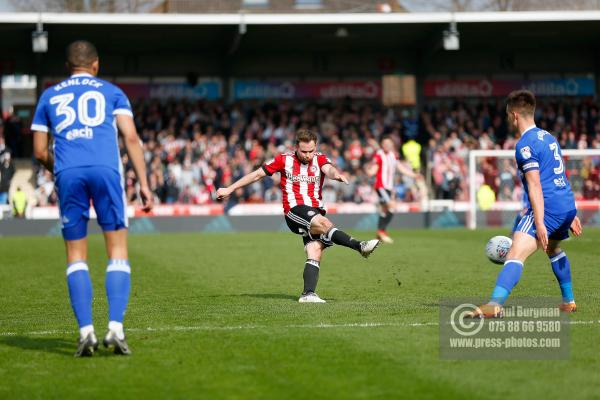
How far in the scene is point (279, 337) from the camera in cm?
760

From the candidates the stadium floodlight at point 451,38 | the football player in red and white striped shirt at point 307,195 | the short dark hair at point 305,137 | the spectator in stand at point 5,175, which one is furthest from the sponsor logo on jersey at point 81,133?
the stadium floodlight at point 451,38

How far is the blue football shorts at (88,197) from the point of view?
6.82 meters

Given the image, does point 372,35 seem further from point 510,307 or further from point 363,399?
point 363,399

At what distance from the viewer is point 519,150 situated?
325 inches

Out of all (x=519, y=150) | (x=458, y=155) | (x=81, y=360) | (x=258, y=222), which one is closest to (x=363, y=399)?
(x=81, y=360)

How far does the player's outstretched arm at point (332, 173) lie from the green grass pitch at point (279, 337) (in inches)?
49.0

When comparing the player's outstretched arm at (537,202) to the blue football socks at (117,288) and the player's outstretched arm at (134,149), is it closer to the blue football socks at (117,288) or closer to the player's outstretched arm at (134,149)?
the player's outstretched arm at (134,149)

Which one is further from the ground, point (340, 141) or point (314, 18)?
point (314, 18)

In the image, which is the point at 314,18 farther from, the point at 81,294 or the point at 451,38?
the point at 81,294

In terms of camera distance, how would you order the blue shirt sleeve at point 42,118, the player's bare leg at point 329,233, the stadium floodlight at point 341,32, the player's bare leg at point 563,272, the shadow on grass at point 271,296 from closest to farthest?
1. the blue shirt sleeve at point 42,118
2. the player's bare leg at point 563,272
3. the player's bare leg at point 329,233
4. the shadow on grass at point 271,296
5. the stadium floodlight at point 341,32

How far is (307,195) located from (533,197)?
121 inches

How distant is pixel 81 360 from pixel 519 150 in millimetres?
3866

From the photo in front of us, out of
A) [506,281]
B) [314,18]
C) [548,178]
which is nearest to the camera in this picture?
[506,281]

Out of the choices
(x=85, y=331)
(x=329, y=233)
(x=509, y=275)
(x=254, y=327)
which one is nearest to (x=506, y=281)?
(x=509, y=275)
